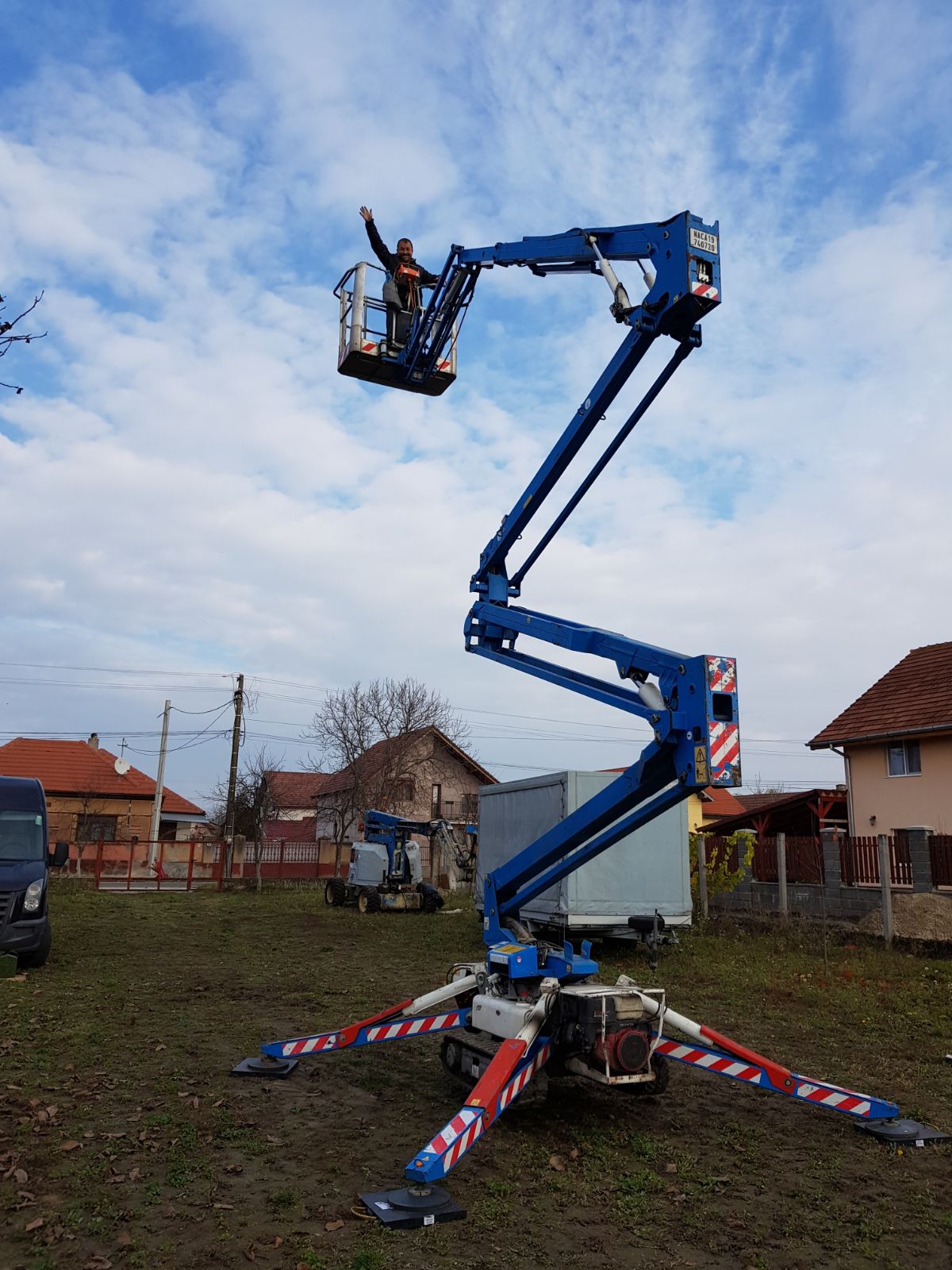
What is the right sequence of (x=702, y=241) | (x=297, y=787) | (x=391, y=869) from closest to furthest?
(x=702, y=241) → (x=391, y=869) → (x=297, y=787)

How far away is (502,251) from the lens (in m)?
8.65

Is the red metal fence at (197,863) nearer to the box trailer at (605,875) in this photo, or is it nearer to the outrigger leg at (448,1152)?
the box trailer at (605,875)

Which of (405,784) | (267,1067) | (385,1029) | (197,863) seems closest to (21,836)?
(267,1067)

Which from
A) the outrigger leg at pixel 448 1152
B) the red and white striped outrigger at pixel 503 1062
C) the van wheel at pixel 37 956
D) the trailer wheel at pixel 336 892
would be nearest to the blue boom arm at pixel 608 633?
the red and white striped outrigger at pixel 503 1062

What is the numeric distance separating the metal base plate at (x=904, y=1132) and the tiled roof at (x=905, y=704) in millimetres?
16897

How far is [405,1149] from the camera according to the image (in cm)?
614

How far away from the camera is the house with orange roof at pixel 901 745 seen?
882 inches

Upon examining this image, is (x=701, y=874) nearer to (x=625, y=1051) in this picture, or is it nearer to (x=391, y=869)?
(x=391, y=869)

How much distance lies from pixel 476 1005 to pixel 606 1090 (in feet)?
4.51

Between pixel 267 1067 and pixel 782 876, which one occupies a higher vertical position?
pixel 782 876

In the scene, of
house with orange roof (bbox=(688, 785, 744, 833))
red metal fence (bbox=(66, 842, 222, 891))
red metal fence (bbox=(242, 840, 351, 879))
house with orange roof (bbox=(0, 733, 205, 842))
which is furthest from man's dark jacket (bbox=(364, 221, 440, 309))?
house with orange roof (bbox=(688, 785, 744, 833))

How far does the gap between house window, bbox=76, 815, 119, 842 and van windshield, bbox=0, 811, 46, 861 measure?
29990 mm

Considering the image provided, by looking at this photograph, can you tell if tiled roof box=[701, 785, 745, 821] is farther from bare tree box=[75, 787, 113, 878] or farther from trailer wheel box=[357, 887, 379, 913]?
trailer wheel box=[357, 887, 379, 913]

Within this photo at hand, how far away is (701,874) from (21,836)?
1250 centimetres
